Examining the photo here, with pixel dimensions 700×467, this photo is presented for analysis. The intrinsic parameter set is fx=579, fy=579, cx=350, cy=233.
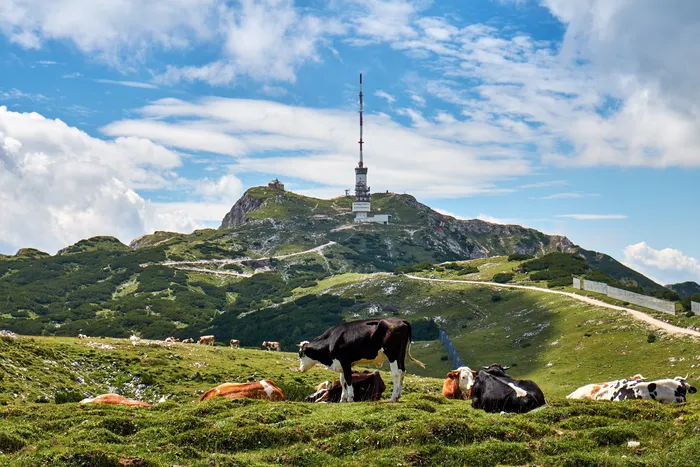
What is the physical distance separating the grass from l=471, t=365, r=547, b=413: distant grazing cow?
86cm

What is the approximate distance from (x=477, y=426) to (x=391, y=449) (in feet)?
10.9

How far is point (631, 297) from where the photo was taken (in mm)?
97500

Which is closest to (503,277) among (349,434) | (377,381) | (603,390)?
(603,390)

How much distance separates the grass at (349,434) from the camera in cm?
1656

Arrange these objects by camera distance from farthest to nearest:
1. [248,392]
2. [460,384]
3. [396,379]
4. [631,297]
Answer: [631,297] → [460,384] → [248,392] → [396,379]

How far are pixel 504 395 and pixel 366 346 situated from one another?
246 inches

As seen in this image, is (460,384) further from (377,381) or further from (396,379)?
(396,379)

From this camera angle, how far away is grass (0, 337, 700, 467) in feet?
54.3

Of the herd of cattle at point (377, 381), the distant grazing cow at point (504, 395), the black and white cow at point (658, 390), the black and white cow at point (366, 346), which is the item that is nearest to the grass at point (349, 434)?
the distant grazing cow at point (504, 395)

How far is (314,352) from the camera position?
27.5 m

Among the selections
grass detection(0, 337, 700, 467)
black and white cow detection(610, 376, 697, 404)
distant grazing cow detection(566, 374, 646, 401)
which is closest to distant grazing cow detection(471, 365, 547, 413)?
grass detection(0, 337, 700, 467)

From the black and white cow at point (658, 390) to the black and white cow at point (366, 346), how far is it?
973cm

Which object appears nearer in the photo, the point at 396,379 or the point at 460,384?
the point at 396,379

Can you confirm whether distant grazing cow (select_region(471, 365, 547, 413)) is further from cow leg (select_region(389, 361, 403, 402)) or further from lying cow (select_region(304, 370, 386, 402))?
lying cow (select_region(304, 370, 386, 402))
